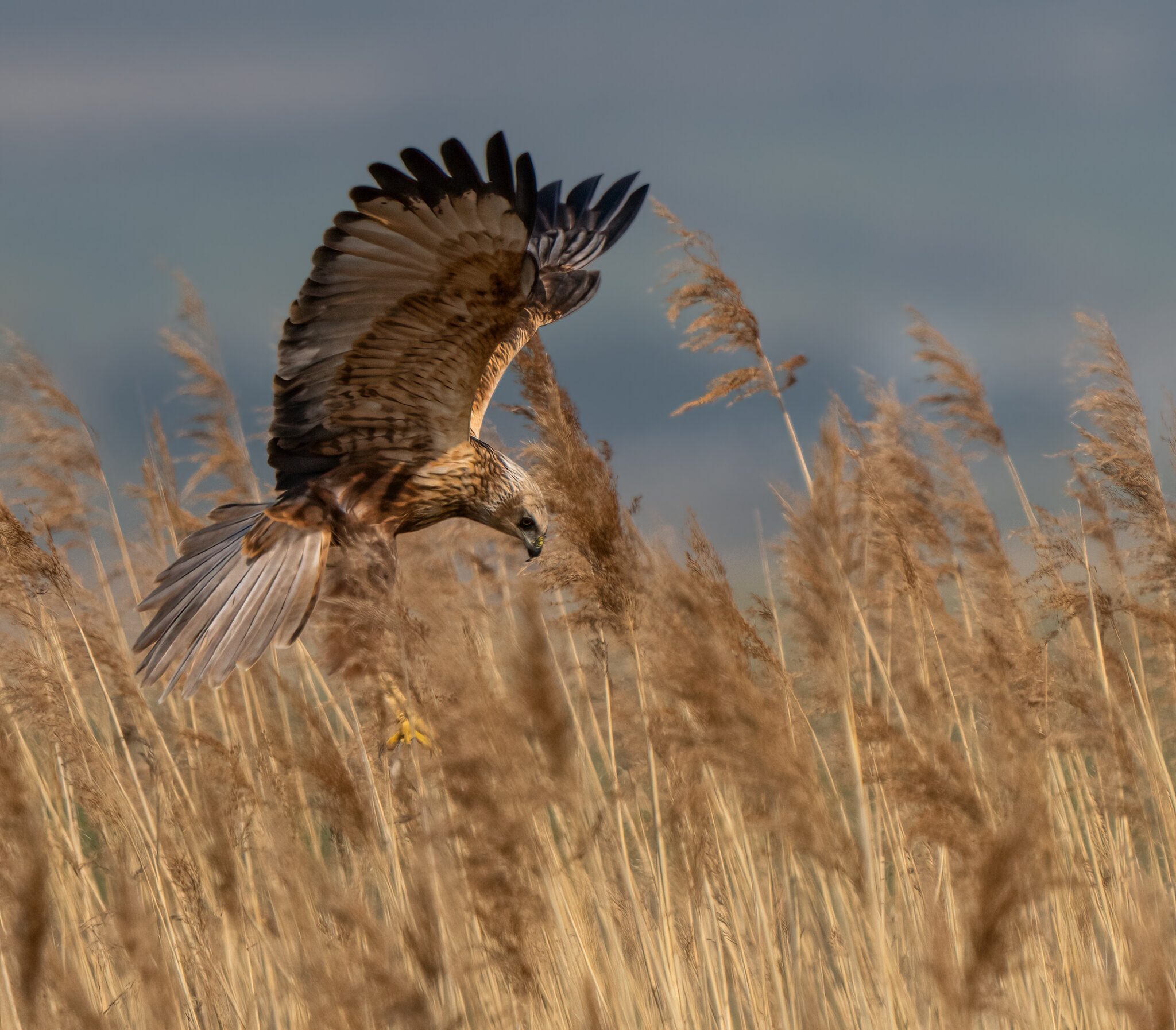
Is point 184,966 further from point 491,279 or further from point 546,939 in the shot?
point 491,279

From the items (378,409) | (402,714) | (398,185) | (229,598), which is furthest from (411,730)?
(378,409)

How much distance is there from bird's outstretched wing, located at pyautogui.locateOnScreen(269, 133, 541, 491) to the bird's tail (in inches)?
14.4

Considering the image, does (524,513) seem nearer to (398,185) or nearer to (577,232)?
(398,185)

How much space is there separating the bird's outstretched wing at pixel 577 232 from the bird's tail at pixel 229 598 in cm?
193

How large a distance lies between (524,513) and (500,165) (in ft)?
4.95

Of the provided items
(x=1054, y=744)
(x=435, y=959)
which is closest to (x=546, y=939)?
(x=435, y=959)

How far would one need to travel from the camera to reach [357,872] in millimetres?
2393

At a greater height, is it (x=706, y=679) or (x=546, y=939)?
(x=706, y=679)

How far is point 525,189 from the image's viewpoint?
3023mm

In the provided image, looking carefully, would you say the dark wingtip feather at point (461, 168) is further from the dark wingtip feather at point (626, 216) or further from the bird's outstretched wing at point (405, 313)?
the dark wingtip feather at point (626, 216)

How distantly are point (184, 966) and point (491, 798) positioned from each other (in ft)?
4.30

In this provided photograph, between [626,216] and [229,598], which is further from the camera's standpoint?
[626,216]

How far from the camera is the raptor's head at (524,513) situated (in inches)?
161

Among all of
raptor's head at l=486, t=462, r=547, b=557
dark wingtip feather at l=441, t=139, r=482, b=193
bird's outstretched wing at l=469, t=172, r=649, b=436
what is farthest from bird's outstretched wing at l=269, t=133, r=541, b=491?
bird's outstretched wing at l=469, t=172, r=649, b=436
